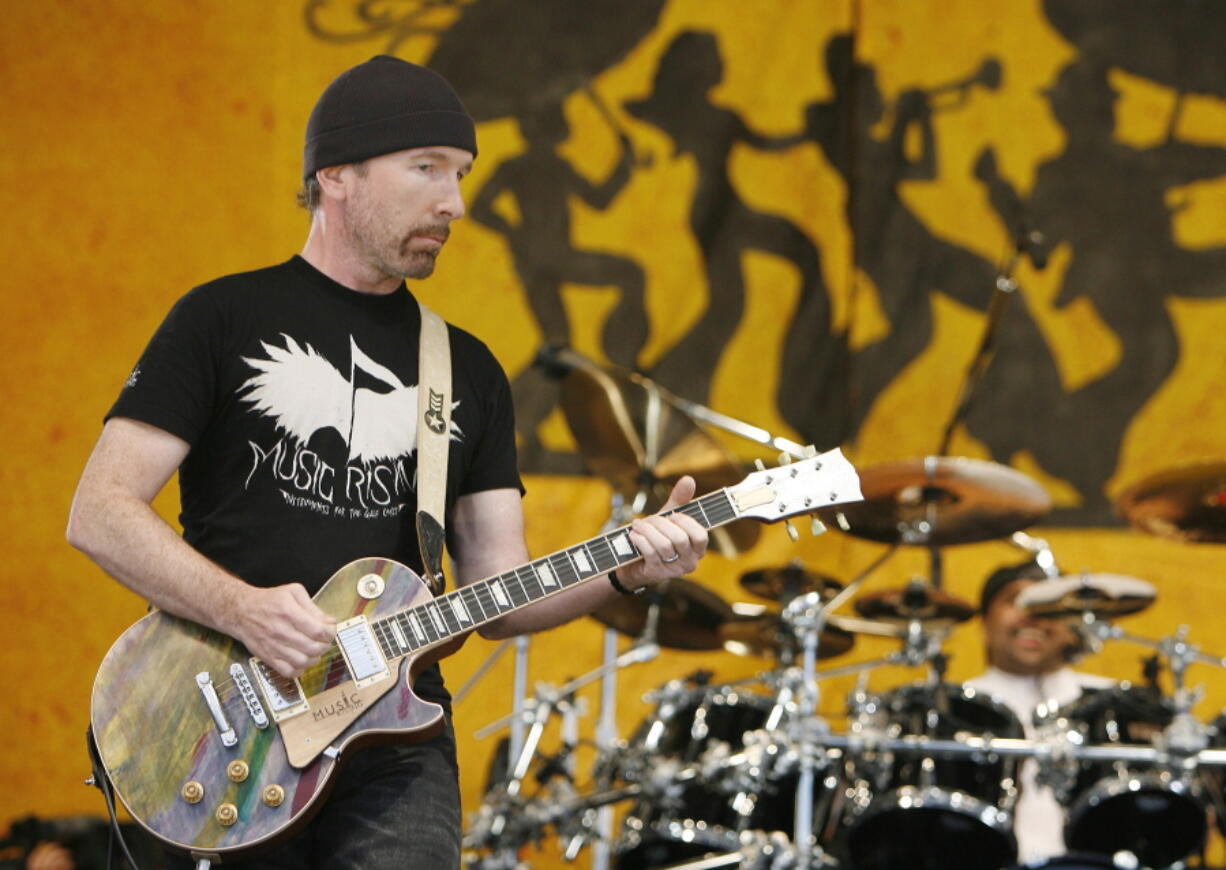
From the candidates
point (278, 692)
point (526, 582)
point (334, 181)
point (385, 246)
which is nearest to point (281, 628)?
point (278, 692)

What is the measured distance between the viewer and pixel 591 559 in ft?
9.08

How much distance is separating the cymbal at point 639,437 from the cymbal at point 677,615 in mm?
228

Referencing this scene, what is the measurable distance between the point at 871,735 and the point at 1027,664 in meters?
1.48

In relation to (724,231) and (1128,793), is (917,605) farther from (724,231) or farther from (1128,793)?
(724,231)

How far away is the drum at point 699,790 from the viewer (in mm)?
5406

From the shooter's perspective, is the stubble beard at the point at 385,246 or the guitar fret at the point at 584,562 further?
the stubble beard at the point at 385,246

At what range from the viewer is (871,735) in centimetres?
521

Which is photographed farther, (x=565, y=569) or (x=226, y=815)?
(x=565, y=569)

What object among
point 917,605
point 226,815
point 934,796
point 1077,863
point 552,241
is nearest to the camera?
point 226,815

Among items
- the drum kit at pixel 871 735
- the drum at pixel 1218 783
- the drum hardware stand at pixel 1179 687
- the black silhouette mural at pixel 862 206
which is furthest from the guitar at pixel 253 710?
the black silhouette mural at pixel 862 206

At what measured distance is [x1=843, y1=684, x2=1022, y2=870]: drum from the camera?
5195 mm

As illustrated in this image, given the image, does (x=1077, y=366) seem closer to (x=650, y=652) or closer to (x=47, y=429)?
(x=650, y=652)

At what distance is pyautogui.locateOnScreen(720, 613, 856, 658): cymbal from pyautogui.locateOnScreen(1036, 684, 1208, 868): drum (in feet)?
2.84

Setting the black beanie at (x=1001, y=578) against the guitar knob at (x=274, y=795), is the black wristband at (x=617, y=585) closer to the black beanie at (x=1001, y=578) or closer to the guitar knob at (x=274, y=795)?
the guitar knob at (x=274, y=795)
